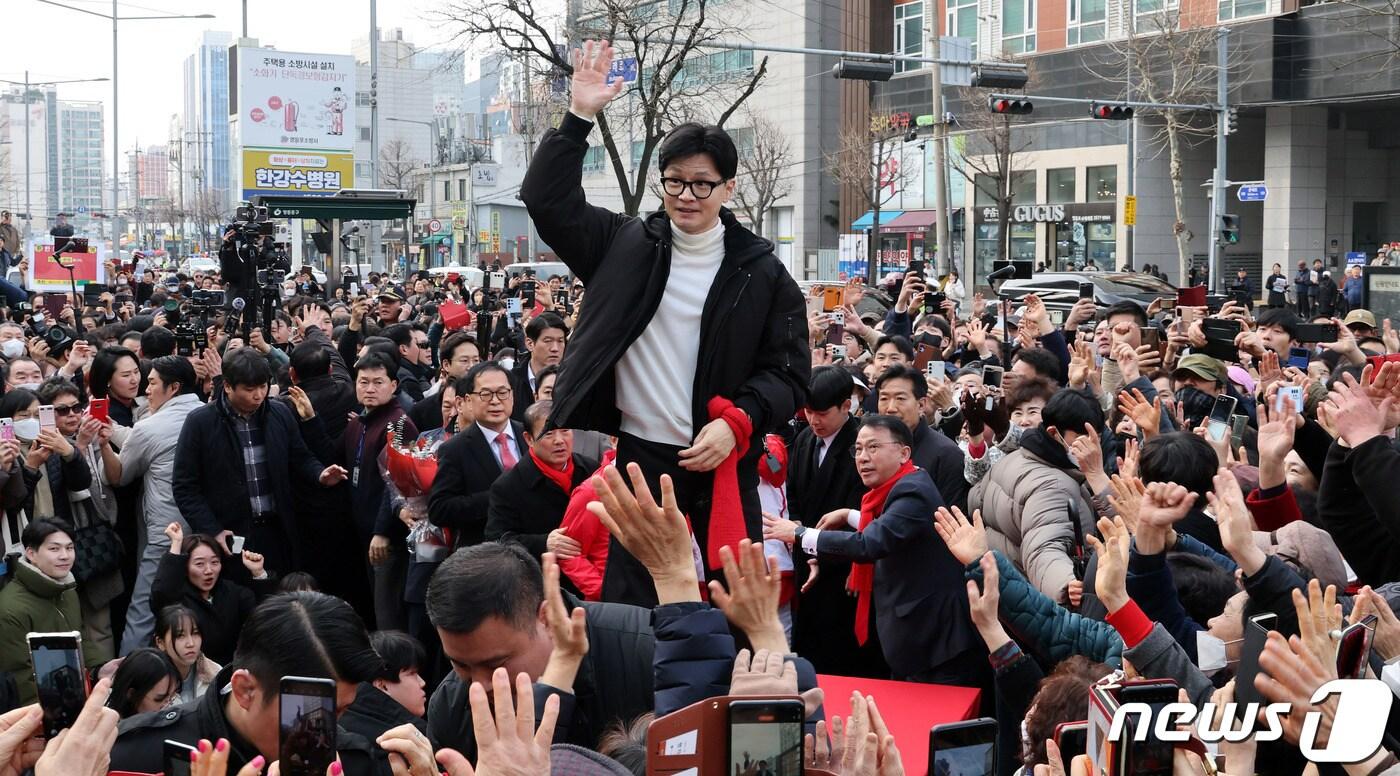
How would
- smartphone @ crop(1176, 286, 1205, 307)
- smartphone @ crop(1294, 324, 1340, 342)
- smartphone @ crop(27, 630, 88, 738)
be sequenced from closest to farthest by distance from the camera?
smartphone @ crop(27, 630, 88, 738) → smartphone @ crop(1294, 324, 1340, 342) → smartphone @ crop(1176, 286, 1205, 307)

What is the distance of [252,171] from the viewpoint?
33656 millimetres

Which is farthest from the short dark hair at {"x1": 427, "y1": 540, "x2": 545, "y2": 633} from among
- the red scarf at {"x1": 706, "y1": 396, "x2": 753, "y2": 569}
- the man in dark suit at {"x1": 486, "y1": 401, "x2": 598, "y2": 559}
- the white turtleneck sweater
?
the man in dark suit at {"x1": 486, "y1": 401, "x2": 598, "y2": 559}

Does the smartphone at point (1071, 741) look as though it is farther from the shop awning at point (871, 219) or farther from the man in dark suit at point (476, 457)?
the shop awning at point (871, 219)

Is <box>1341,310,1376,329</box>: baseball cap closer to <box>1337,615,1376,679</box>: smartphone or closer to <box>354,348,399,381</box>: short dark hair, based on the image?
<box>354,348,399,381</box>: short dark hair

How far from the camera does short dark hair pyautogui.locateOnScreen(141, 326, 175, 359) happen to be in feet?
31.9

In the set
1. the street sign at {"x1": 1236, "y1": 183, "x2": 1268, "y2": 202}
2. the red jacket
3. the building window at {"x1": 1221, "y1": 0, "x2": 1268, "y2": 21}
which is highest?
the building window at {"x1": 1221, "y1": 0, "x2": 1268, "y2": 21}

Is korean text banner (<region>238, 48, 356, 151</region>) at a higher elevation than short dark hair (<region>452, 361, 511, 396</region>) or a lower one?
higher

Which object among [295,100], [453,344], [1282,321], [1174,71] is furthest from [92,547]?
[1174,71]

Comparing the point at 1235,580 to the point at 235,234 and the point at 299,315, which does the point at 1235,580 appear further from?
the point at 299,315

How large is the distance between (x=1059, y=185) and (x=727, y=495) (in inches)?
1588

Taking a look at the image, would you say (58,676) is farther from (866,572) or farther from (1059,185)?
(1059,185)

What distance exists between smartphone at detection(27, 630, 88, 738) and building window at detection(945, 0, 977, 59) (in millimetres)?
42825

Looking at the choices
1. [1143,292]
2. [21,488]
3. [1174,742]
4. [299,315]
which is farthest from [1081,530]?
[1143,292]

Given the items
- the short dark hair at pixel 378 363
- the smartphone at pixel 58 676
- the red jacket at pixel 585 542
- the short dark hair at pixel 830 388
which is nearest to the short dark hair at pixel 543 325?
the short dark hair at pixel 378 363
